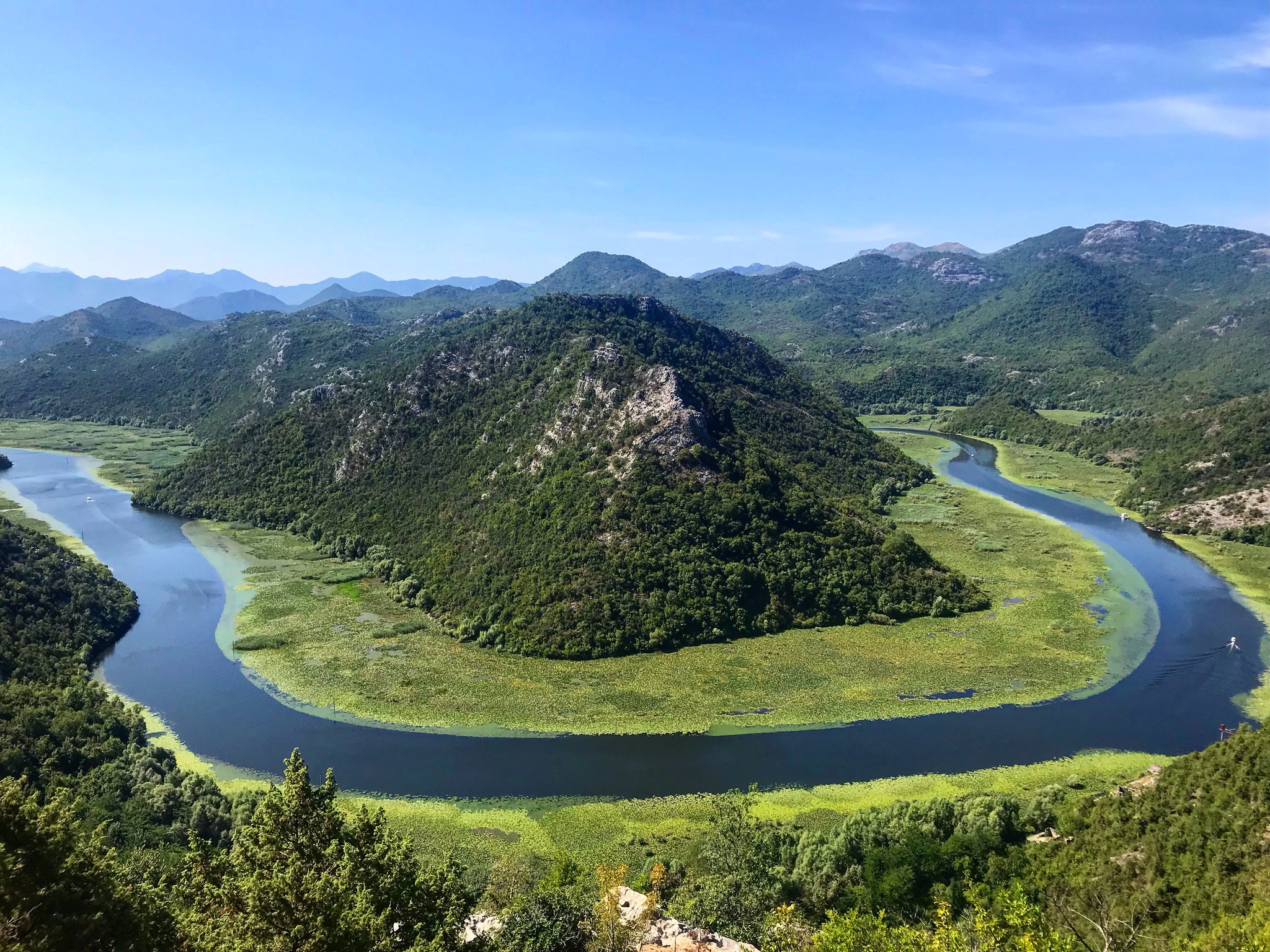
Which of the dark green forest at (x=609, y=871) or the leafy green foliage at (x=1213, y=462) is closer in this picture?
the dark green forest at (x=609, y=871)

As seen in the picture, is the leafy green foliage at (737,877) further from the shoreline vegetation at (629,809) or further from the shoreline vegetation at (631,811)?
the shoreline vegetation at (631,811)

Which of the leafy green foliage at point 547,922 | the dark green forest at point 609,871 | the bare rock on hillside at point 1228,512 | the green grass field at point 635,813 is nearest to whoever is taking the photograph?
the dark green forest at point 609,871

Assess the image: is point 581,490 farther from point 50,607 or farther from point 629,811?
point 50,607

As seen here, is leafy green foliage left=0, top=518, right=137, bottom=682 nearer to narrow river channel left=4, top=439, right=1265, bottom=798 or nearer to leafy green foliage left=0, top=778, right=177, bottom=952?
narrow river channel left=4, top=439, right=1265, bottom=798

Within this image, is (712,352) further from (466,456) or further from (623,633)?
(623,633)

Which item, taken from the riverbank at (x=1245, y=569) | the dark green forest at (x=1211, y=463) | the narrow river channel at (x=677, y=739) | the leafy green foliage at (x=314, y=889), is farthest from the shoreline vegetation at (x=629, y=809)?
the dark green forest at (x=1211, y=463)
